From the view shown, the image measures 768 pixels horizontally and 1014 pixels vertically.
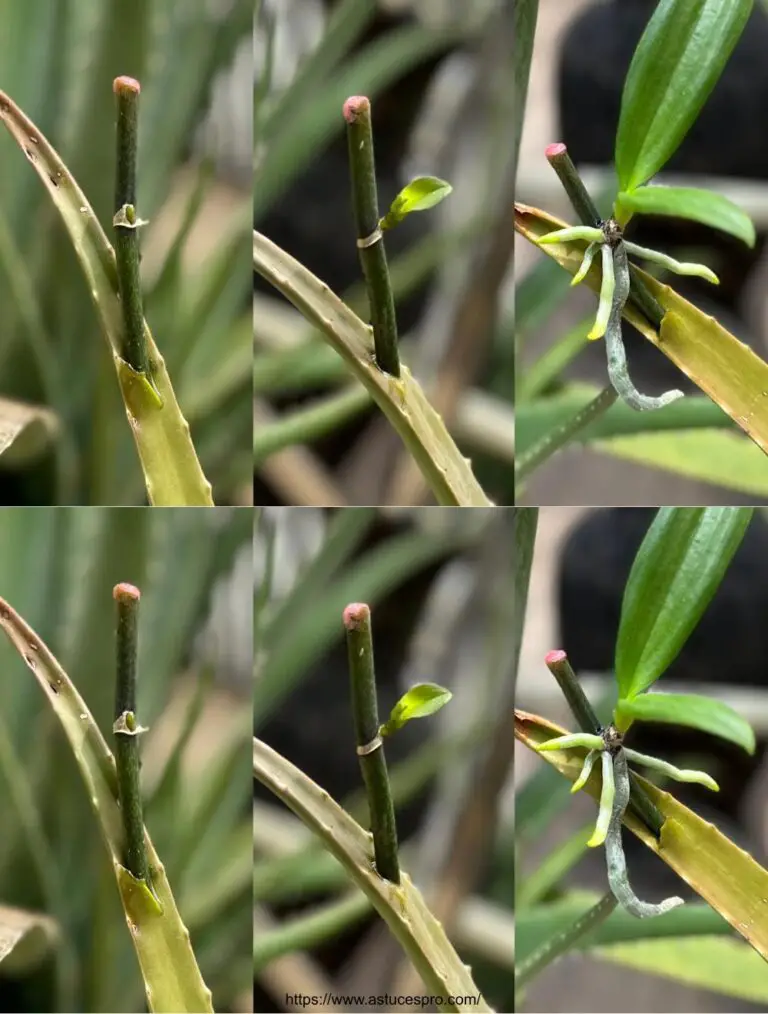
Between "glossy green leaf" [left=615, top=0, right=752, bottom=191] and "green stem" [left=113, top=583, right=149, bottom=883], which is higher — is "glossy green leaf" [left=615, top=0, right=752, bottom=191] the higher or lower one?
the higher one

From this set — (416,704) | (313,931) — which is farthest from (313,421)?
(313,931)

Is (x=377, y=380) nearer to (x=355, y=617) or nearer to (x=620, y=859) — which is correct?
(x=355, y=617)

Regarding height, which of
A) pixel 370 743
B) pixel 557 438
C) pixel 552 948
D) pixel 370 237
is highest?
pixel 370 237

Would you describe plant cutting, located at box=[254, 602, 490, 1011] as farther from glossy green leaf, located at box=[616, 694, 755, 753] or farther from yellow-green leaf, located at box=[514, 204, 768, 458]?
yellow-green leaf, located at box=[514, 204, 768, 458]

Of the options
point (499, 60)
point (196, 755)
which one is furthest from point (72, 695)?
point (499, 60)

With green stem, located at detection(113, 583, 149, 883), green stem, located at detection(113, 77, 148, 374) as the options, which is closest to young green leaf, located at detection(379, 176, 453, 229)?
green stem, located at detection(113, 77, 148, 374)

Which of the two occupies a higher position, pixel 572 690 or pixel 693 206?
pixel 693 206
